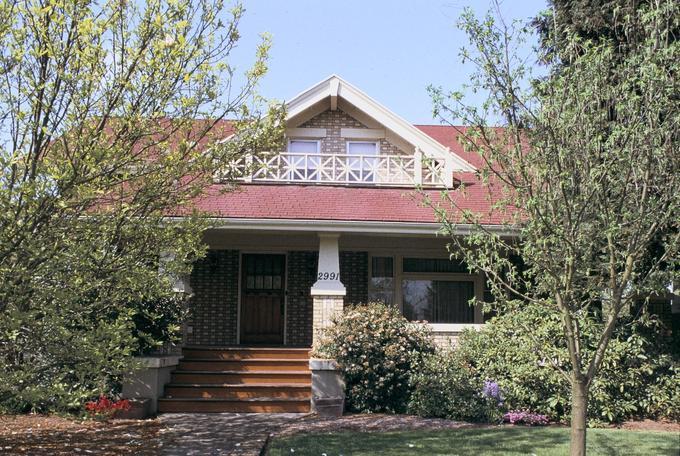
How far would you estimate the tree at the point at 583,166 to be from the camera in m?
5.97

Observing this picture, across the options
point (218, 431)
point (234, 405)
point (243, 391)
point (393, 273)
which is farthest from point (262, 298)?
point (218, 431)

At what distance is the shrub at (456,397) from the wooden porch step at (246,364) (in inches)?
97.6

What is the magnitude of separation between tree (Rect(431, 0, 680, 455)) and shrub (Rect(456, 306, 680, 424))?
15.1 ft

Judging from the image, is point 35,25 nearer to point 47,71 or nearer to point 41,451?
point 47,71

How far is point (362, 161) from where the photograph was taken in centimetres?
1470

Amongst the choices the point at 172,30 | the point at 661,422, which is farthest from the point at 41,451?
the point at 661,422

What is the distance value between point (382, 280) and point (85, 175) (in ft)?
33.4

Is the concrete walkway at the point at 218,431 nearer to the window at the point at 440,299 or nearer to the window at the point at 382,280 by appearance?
the window at the point at 382,280

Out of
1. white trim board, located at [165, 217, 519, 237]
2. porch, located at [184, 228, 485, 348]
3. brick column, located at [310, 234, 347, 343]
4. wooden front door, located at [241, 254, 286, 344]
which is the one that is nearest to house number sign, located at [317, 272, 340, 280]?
brick column, located at [310, 234, 347, 343]

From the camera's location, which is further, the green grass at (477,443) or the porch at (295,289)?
the porch at (295,289)

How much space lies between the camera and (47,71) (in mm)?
6586

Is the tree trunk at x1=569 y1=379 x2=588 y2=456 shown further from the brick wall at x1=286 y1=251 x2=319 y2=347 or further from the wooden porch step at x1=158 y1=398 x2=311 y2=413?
the brick wall at x1=286 y1=251 x2=319 y2=347

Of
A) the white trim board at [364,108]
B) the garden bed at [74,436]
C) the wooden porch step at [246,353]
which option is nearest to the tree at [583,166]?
the garden bed at [74,436]

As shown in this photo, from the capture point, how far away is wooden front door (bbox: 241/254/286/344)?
15477 millimetres
